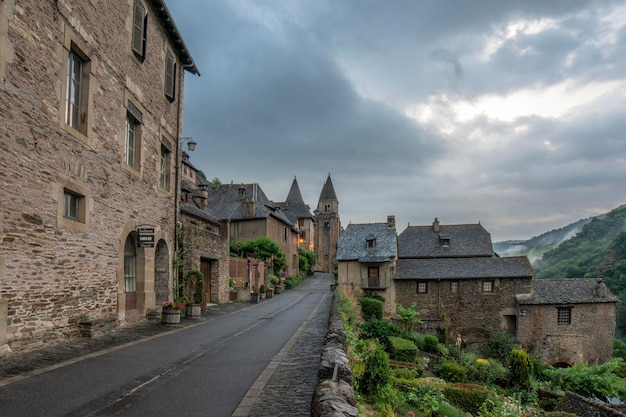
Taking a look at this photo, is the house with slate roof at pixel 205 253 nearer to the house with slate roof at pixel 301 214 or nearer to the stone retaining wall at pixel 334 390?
the stone retaining wall at pixel 334 390

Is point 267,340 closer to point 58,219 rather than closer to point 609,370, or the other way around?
point 58,219

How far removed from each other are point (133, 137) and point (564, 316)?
33506 mm

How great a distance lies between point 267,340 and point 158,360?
10.9 feet

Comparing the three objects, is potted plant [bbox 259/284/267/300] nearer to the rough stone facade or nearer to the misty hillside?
the rough stone facade

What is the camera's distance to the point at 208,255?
2072 cm

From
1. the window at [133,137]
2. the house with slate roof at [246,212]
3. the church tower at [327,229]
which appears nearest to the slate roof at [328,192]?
the church tower at [327,229]

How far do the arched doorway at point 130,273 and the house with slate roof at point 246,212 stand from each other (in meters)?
27.7

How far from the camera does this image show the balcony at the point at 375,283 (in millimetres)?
37906

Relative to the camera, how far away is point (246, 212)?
141ft

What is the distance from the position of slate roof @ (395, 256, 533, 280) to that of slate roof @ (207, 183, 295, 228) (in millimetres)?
14911

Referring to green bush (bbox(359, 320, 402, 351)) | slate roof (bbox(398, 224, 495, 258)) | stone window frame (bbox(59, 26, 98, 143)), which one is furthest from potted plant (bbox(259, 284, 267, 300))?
stone window frame (bbox(59, 26, 98, 143))

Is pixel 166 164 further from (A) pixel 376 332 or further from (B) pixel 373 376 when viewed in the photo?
(A) pixel 376 332

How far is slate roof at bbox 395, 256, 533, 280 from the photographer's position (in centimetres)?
3544

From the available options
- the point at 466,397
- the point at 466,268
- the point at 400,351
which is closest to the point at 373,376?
the point at 466,397
